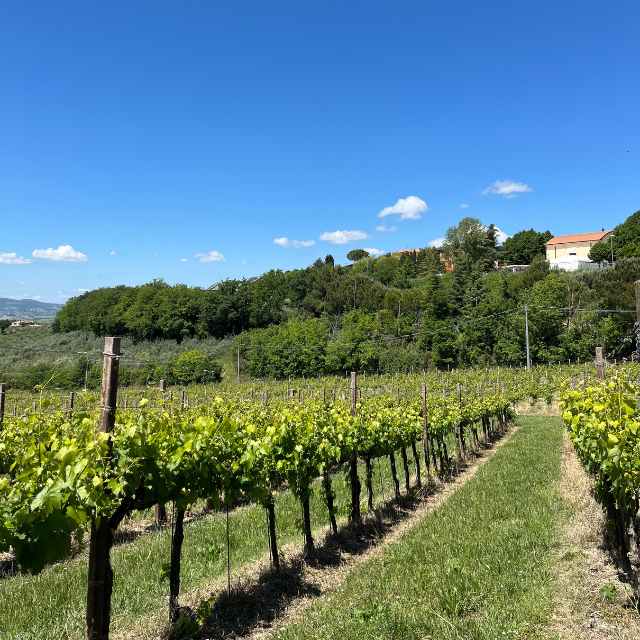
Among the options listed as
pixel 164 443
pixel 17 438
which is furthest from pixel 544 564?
pixel 17 438

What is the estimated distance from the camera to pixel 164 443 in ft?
12.2

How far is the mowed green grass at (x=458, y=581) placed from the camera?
361cm

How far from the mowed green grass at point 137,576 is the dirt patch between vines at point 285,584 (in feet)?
0.73

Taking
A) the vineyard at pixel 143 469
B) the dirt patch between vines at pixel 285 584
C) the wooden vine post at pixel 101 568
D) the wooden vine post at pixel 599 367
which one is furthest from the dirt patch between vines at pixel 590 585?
the wooden vine post at pixel 101 568

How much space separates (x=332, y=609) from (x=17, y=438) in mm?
6506

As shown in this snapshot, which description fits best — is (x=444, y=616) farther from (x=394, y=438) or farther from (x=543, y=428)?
(x=543, y=428)

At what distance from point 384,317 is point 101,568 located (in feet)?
143

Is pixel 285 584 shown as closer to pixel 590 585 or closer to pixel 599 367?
pixel 590 585

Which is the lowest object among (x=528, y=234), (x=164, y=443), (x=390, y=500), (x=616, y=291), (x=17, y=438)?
(x=390, y=500)

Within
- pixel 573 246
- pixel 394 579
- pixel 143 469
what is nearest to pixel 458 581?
pixel 394 579

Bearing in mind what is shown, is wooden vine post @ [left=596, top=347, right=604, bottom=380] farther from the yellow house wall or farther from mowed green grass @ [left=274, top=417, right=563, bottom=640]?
the yellow house wall

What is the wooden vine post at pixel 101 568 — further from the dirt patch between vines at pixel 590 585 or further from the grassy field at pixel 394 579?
the dirt patch between vines at pixel 590 585

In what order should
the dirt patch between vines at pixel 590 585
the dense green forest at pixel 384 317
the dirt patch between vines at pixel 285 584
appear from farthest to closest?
the dense green forest at pixel 384 317 < the dirt patch between vines at pixel 285 584 < the dirt patch between vines at pixel 590 585

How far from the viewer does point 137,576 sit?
15.5 ft
